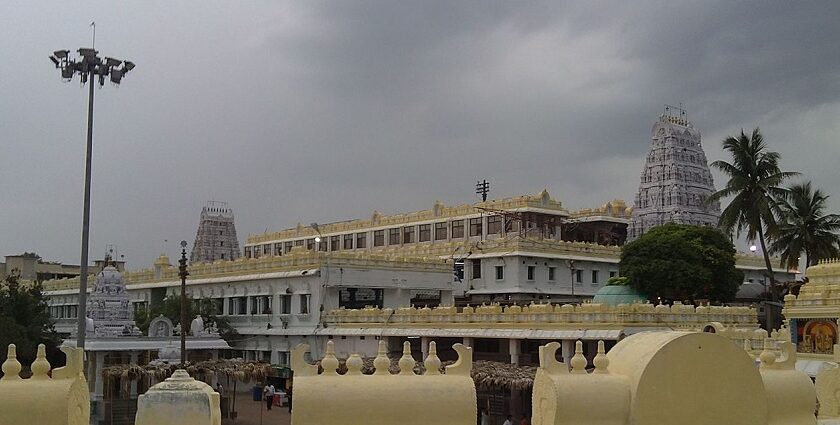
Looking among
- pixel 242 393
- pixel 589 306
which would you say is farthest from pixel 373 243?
pixel 589 306

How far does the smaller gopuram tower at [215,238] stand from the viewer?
9036 centimetres

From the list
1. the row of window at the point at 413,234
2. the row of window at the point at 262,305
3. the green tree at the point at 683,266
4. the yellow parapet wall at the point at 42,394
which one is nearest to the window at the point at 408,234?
the row of window at the point at 413,234

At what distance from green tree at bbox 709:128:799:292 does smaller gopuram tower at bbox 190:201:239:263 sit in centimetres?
5930

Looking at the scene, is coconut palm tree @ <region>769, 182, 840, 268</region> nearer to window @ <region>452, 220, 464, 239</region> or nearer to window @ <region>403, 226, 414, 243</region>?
window @ <region>452, 220, 464, 239</region>

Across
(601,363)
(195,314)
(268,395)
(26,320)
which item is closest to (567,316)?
(268,395)

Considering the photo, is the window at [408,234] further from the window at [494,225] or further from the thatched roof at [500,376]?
the thatched roof at [500,376]

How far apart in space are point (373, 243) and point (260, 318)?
28.1m

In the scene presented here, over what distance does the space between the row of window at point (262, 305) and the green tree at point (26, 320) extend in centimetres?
949

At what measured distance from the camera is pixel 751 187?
1677 inches

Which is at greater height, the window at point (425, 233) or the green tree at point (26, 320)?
the window at point (425, 233)

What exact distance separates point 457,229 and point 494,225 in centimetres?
397

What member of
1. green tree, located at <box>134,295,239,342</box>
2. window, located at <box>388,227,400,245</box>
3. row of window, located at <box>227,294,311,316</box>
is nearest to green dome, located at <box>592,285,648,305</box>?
row of window, located at <box>227,294,311,316</box>

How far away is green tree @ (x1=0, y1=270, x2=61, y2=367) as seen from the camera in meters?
40.5

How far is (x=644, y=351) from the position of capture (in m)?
8.62
